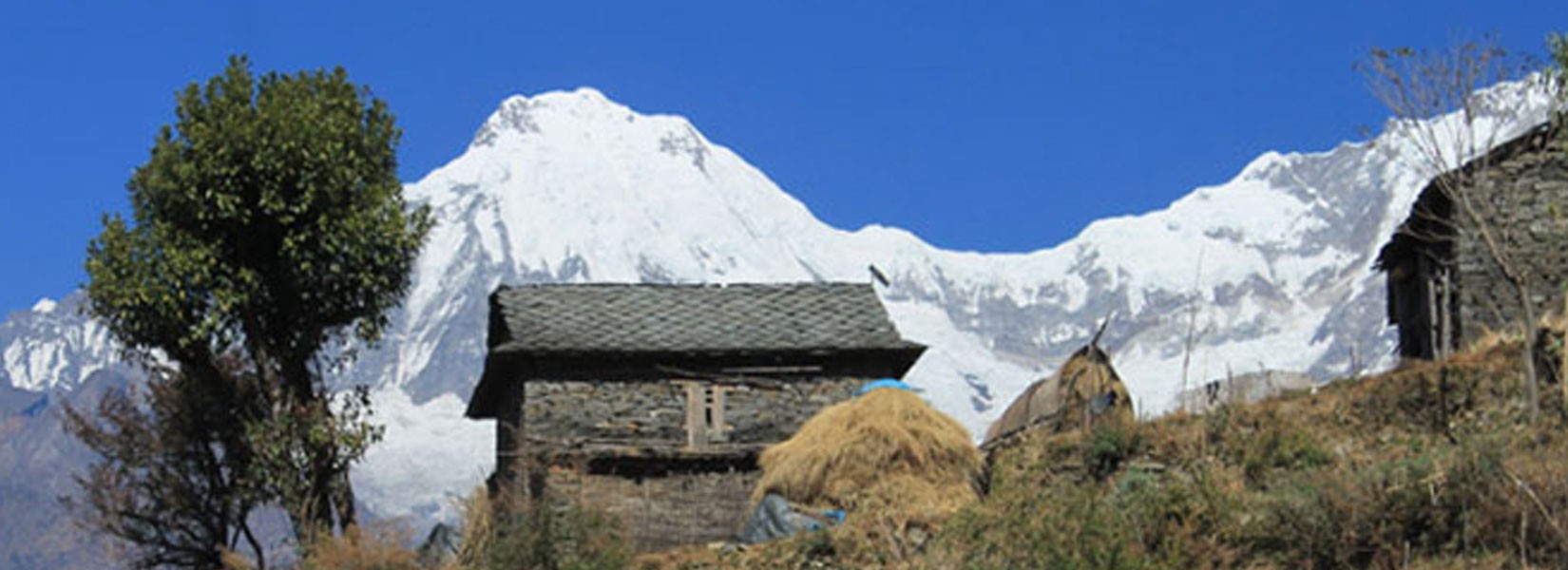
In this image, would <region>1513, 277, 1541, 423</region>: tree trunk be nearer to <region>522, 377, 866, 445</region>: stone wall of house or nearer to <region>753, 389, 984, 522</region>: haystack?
<region>753, 389, 984, 522</region>: haystack

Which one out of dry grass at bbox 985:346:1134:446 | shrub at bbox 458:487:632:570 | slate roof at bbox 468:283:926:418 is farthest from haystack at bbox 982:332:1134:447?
shrub at bbox 458:487:632:570

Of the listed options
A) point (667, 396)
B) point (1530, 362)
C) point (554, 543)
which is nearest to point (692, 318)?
point (667, 396)

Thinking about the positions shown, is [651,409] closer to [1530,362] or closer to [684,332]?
[684,332]

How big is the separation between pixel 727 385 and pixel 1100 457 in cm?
1348

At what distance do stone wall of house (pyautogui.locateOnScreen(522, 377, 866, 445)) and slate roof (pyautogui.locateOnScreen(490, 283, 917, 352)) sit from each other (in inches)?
30.7

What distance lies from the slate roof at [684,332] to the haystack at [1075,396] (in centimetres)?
251

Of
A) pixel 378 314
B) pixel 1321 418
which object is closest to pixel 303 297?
pixel 378 314

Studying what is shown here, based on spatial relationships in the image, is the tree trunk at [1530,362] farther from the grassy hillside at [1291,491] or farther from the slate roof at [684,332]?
the slate roof at [684,332]

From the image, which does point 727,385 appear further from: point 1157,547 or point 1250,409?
point 1157,547

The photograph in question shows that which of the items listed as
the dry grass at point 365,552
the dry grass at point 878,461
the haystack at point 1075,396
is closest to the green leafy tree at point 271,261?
the dry grass at point 365,552

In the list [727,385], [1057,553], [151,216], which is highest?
[151,216]

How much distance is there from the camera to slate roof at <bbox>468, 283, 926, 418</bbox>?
4591 cm

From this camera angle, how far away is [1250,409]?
35.0 meters

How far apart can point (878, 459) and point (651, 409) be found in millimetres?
10013
